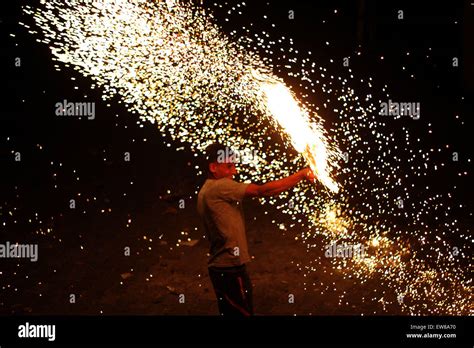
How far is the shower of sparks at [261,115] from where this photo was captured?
21.7 feet

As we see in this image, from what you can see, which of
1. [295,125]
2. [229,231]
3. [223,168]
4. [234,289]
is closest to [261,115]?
[295,125]

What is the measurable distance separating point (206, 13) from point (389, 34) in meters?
3.31

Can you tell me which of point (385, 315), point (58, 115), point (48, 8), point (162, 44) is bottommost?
point (385, 315)

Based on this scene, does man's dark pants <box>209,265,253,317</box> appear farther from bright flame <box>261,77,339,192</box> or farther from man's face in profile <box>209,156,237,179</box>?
bright flame <box>261,77,339,192</box>

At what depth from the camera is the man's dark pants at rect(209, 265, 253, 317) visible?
428 centimetres

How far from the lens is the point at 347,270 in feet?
19.7

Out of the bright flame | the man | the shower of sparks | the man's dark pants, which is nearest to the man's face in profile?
the man

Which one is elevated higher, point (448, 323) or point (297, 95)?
point (297, 95)

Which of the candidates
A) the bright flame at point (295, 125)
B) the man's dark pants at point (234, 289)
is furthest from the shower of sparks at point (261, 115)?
the man's dark pants at point (234, 289)

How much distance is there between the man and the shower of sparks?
6.24 ft

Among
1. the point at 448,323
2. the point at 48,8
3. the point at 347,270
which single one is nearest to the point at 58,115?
the point at 48,8

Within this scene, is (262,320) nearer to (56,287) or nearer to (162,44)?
(56,287)

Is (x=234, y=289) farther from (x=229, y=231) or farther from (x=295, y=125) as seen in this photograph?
(x=295, y=125)

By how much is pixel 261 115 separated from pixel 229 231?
424cm
